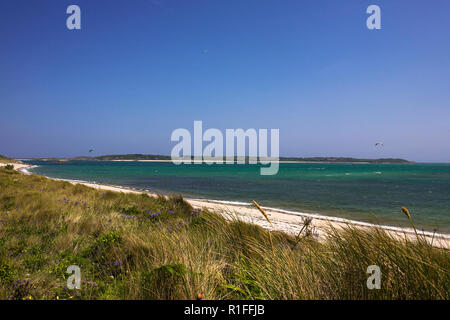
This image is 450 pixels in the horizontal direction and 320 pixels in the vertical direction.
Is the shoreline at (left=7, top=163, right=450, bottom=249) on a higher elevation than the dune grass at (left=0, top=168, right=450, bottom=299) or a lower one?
lower

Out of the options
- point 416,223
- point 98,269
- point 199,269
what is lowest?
point 416,223

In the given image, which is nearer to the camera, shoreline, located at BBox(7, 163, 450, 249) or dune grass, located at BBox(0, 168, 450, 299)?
dune grass, located at BBox(0, 168, 450, 299)

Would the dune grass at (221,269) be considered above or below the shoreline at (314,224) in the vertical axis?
above

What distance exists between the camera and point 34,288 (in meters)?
2.78

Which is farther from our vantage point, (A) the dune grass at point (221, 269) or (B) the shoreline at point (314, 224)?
(B) the shoreline at point (314, 224)

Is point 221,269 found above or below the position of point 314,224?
above

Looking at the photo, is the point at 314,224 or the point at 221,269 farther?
the point at 314,224
